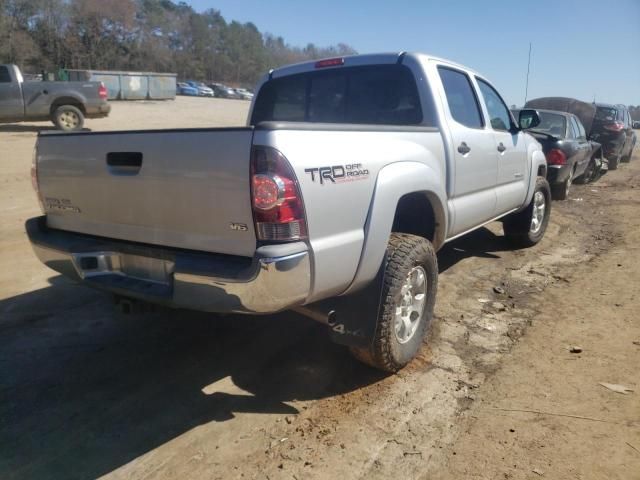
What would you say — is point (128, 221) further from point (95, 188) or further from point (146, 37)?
point (146, 37)

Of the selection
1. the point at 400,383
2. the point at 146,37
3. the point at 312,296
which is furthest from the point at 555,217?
the point at 146,37

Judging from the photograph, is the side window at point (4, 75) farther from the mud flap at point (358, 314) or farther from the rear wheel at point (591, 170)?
the rear wheel at point (591, 170)

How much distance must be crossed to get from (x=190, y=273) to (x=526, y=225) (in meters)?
4.96

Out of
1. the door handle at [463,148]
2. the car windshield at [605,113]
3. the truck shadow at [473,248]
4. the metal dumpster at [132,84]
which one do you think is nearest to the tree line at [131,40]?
the metal dumpster at [132,84]

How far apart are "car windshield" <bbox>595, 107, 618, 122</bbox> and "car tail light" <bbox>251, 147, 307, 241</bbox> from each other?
15.3 metres

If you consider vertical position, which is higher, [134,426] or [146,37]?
[146,37]

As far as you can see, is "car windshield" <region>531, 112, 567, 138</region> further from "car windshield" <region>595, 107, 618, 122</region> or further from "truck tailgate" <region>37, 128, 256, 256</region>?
"truck tailgate" <region>37, 128, 256, 256</region>

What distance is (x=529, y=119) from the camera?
5496 mm

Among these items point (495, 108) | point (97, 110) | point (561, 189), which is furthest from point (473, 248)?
point (97, 110)

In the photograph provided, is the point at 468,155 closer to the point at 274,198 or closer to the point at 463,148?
the point at 463,148

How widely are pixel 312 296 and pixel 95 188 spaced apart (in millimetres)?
1411

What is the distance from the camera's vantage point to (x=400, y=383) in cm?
317

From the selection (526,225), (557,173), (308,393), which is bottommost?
(308,393)

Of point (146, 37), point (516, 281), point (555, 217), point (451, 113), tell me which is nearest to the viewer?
point (451, 113)
